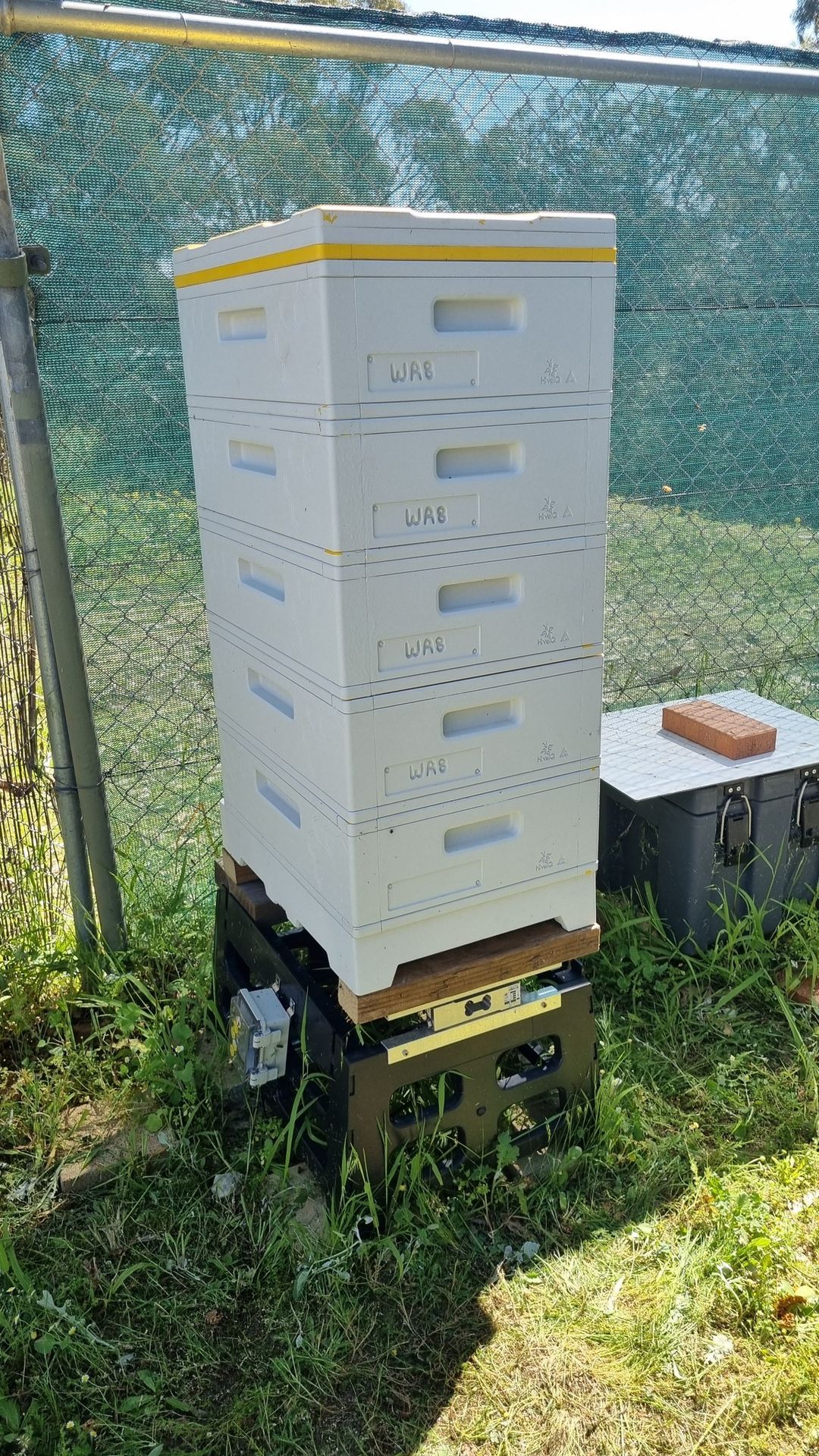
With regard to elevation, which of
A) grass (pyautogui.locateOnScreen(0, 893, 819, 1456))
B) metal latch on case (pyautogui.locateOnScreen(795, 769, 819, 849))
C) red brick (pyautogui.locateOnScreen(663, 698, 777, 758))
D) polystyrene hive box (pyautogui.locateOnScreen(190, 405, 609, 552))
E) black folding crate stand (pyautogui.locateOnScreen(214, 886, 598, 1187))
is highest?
polystyrene hive box (pyautogui.locateOnScreen(190, 405, 609, 552))

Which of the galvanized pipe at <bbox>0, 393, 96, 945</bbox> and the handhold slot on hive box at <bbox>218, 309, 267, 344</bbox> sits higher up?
the handhold slot on hive box at <bbox>218, 309, 267, 344</bbox>

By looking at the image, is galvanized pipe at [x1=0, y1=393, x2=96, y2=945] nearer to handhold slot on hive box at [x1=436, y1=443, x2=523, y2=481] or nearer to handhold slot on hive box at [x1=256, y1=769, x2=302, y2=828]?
handhold slot on hive box at [x1=256, y1=769, x2=302, y2=828]

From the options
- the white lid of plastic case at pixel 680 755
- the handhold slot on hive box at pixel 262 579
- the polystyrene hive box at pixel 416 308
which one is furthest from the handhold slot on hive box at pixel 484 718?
the white lid of plastic case at pixel 680 755

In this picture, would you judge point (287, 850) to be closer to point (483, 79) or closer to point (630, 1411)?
point (630, 1411)

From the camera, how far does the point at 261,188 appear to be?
2.76 metres

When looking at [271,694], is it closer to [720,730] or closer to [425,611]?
[425,611]

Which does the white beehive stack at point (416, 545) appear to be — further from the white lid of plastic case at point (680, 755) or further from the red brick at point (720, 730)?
the red brick at point (720, 730)

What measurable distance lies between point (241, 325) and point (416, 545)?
25.5 inches

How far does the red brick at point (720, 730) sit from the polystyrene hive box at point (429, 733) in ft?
3.64

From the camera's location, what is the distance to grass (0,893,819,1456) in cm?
198

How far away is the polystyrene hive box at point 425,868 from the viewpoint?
205cm

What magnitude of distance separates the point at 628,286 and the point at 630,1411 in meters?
2.98

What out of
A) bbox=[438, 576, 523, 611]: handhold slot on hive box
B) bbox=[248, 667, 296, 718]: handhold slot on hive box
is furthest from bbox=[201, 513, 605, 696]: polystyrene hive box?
bbox=[248, 667, 296, 718]: handhold slot on hive box

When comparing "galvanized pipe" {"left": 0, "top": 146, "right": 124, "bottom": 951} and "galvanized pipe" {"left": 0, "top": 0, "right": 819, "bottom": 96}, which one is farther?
"galvanized pipe" {"left": 0, "top": 146, "right": 124, "bottom": 951}
